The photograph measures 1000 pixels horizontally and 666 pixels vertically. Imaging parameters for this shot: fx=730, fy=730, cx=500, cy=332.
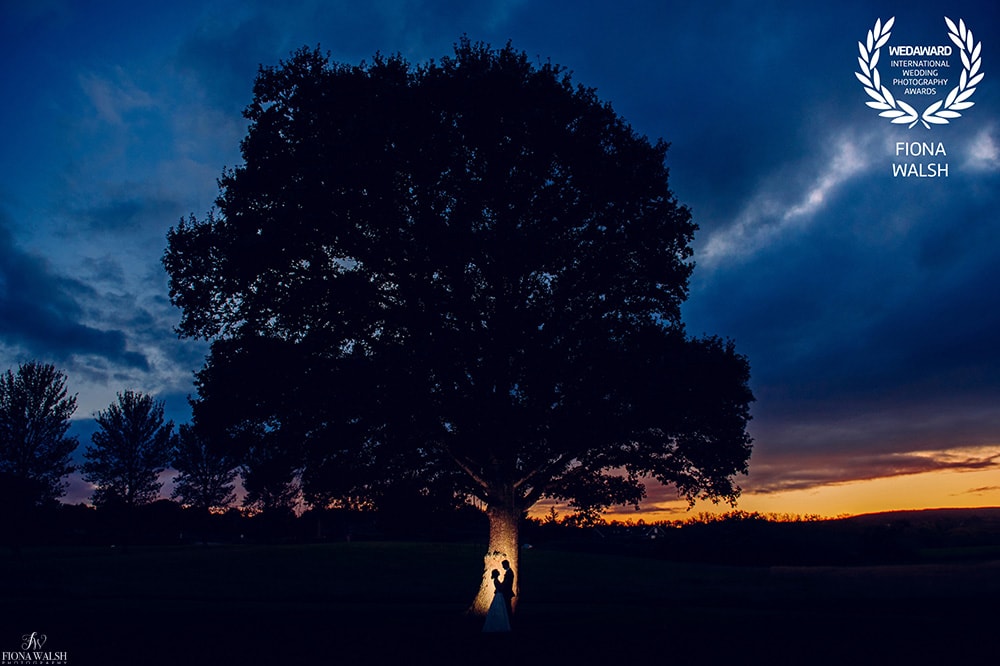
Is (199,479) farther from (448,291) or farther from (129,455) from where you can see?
(448,291)

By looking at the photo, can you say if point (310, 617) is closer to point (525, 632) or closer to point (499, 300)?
point (525, 632)

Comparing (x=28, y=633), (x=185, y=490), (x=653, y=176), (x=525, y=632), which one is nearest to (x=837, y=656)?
(x=525, y=632)

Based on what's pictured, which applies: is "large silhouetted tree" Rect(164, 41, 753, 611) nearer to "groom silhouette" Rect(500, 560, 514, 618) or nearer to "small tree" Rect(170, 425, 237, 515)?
"groom silhouette" Rect(500, 560, 514, 618)

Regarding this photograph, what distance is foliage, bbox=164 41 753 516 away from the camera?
78.4ft

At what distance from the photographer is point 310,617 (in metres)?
29.4

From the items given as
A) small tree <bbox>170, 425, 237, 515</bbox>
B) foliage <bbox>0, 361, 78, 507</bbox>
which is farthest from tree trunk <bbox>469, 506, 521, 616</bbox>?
small tree <bbox>170, 425, 237, 515</bbox>

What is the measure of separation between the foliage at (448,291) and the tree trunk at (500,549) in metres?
0.53

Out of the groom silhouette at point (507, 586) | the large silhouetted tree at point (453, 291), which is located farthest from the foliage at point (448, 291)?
the groom silhouette at point (507, 586)

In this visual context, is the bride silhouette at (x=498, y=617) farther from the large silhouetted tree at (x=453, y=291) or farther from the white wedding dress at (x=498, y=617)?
the large silhouetted tree at (x=453, y=291)

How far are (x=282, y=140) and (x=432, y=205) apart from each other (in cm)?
624

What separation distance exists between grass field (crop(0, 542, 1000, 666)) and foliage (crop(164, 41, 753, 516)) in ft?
19.9

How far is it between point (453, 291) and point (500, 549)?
373 inches

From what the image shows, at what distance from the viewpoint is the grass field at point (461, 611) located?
18359mm

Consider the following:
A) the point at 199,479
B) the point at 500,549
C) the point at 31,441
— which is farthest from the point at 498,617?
the point at 199,479
